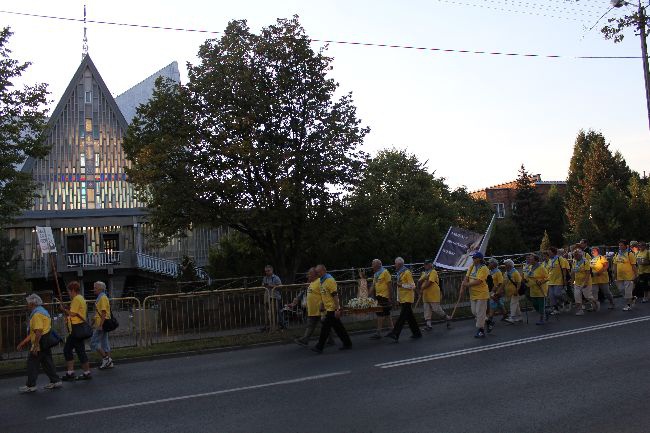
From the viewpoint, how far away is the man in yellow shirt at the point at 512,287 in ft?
48.7

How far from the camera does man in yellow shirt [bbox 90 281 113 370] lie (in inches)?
461

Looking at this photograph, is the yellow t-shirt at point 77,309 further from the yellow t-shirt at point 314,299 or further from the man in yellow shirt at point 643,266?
the man in yellow shirt at point 643,266

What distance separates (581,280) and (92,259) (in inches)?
1343

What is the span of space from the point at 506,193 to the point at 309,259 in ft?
179

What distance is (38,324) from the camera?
9.72 m

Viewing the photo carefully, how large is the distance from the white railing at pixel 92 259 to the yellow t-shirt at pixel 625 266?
33.1 metres

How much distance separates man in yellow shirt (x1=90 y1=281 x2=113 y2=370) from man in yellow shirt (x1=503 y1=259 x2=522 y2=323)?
9295mm

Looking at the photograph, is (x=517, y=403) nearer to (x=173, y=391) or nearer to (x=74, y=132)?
(x=173, y=391)

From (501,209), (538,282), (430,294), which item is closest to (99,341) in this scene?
(430,294)

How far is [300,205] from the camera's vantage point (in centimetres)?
2022

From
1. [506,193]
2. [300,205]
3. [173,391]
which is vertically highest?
[506,193]

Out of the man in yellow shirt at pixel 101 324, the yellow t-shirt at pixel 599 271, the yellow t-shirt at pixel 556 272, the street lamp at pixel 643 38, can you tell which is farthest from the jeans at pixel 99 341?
the street lamp at pixel 643 38

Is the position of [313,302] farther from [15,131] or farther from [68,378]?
[15,131]

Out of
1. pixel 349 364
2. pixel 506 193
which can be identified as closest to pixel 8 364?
pixel 349 364
